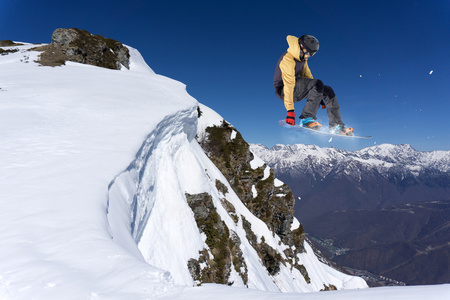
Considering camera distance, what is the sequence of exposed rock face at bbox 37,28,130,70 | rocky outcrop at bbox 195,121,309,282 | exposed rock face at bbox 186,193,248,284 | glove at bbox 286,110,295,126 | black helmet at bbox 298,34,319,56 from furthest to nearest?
1. rocky outcrop at bbox 195,121,309,282
2. exposed rock face at bbox 37,28,130,70
3. exposed rock face at bbox 186,193,248,284
4. glove at bbox 286,110,295,126
5. black helmet at bbox 298,34,319,56

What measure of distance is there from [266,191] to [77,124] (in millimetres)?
33812

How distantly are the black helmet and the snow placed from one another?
289 inches

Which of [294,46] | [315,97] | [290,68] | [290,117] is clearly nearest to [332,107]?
[315,97]

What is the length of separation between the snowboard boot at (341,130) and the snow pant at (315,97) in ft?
0.51

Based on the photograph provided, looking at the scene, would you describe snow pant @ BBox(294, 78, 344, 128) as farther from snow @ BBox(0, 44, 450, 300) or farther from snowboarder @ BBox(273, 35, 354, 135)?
snow @ BBox(0, 44, 450, 300)

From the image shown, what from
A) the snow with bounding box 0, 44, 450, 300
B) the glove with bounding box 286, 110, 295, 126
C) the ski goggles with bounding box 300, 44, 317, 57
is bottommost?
the snow with bounding box 0, 44, 450, 300

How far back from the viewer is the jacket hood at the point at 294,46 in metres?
8.49

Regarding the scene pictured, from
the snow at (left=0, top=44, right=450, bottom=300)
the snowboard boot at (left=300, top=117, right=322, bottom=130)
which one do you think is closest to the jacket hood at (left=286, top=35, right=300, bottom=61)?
the snowboard boot at (left=300, top=117, right=322, bottom=130)

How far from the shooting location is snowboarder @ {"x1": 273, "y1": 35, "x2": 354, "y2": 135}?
8516 millimetres

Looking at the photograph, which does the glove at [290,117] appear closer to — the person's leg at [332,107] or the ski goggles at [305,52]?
the person's leg at [332,107]

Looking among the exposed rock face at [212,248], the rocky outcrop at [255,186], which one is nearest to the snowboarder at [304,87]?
the exposed rock face at [212,248]

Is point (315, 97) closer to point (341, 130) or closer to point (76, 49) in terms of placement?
point (341, 130)

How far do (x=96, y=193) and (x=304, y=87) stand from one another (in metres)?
8.59

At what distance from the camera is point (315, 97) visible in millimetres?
9648
